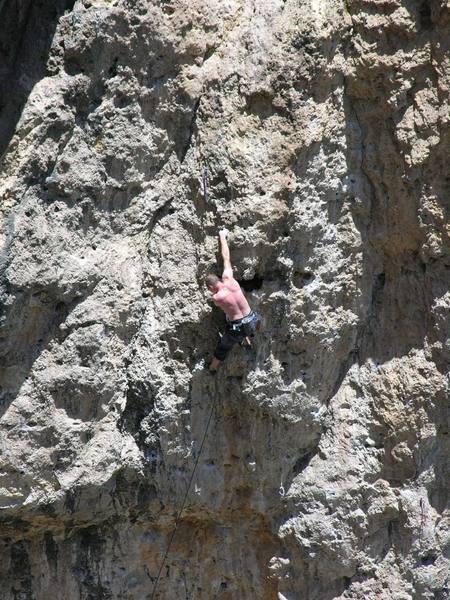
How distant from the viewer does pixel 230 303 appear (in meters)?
6.77

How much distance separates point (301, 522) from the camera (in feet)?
24.9

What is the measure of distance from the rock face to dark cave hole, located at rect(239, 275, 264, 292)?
0.02 meters

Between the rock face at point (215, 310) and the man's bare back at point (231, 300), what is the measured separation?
10.5 inches

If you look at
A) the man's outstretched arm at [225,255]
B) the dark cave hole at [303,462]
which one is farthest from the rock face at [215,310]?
the man's outstretched arm at [225,255]

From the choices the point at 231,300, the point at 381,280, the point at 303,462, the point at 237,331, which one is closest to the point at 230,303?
the point at 231,300

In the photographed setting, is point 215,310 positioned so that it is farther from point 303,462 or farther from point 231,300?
point 303,462

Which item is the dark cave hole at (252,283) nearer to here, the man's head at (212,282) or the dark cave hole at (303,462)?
the man's head at (212,282)

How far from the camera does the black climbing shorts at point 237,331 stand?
6859 mm

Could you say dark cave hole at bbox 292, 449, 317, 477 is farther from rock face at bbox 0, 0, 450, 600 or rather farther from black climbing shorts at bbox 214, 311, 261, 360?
black climbing shorts at bbox 214, 311, 261, 360

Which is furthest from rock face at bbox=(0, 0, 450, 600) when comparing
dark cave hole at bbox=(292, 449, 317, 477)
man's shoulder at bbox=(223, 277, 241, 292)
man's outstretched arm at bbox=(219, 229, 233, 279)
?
man's shoulder at bbox=(223, 277, 241, 292)

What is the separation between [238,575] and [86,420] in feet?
6.98

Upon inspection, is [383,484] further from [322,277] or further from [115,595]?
[115,595]

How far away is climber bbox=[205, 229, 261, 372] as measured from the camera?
267 inches

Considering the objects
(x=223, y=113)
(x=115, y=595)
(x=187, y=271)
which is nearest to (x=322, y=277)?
(x=187, y=271)
